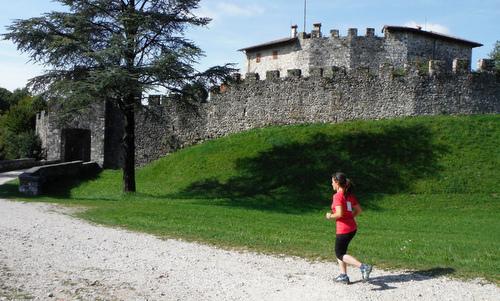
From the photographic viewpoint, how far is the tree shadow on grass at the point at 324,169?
17.5 metres

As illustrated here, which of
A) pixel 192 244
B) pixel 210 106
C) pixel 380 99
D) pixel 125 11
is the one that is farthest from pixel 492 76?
pixel 192 244

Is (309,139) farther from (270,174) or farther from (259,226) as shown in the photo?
(259,226)

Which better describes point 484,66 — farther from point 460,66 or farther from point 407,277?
point 407,277

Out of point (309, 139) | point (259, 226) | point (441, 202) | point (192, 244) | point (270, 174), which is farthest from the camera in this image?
point (309, 139)

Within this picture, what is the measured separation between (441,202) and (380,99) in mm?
7657

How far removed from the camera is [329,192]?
1761 centimetres

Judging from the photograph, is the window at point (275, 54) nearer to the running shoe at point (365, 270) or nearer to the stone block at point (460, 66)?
the stone block at point (460, 66)

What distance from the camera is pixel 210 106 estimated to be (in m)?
26.5

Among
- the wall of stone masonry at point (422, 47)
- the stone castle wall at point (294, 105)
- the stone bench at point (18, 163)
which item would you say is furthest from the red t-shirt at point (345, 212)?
the wall of stone masonry at point (422, 47)

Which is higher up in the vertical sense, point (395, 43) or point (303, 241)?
point (395, 43)

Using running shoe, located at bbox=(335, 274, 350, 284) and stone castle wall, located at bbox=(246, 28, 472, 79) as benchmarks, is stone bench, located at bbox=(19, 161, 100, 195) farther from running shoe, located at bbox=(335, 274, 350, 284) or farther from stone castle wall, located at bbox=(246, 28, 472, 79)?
running shoe, located at bbox=(335, 274, 350, 284)

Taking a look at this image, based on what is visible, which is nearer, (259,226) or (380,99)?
(259,226)

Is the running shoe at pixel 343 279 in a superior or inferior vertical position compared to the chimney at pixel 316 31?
inferior

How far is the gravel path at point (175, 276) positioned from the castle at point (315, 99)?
453 inches
